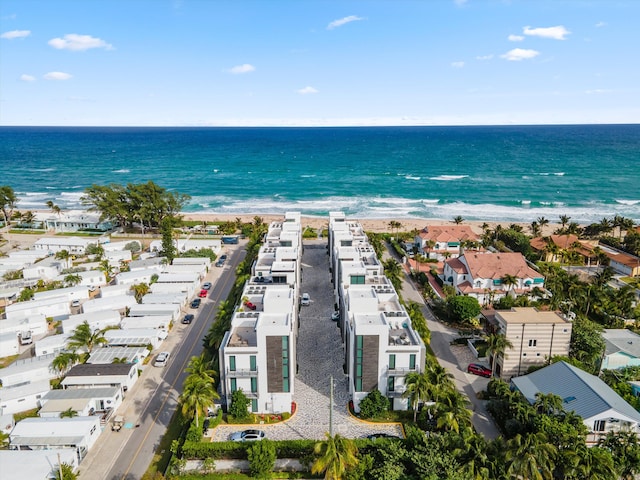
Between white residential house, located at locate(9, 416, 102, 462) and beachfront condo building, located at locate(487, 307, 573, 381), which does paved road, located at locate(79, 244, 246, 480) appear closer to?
white residential house, located at locate(9, 416, 102, 462)

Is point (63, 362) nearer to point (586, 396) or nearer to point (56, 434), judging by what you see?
point (56, 434)

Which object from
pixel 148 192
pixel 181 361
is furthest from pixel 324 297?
pixel 148 192

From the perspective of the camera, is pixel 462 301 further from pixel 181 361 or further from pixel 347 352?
pixel 181 361

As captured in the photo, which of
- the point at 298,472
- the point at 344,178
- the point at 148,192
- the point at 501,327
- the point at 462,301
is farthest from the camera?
the point at 344,178

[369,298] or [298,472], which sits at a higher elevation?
[369,298]

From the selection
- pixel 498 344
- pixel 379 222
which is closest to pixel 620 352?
pixel 498 344

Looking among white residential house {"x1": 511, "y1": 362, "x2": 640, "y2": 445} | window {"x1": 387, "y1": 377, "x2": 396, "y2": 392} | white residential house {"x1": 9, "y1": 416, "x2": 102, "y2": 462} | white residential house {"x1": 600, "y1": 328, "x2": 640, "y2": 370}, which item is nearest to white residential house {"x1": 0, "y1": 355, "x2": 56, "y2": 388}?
white residential house {"x1": 9, "y1": 416, "x2": 102, "y2": 462}
